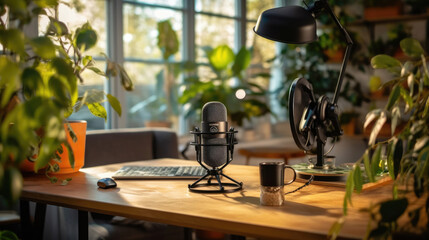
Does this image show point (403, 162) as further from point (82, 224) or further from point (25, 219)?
point (25, 219)

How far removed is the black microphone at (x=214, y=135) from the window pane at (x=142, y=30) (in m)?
3.32

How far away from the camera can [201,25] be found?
227 inches

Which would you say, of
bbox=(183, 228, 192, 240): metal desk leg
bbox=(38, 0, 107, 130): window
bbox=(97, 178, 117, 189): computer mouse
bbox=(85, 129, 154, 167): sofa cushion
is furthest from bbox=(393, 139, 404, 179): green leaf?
bbox=(38, 0, 107, 130): window

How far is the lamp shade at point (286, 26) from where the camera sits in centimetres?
166

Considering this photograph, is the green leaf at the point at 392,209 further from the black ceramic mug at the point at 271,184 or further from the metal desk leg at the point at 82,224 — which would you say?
the metal desk leg at the point at 82,224

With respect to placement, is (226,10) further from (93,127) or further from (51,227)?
(51,227)

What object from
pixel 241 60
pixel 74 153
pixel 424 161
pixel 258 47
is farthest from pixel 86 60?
pixel 258 47

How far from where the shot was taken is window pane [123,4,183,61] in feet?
16.1

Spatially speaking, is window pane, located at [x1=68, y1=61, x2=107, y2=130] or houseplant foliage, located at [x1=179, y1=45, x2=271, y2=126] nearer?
window pane, located at [x1=68, y1=61, x2=107, y2=130]

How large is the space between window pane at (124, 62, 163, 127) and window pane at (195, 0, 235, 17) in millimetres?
953

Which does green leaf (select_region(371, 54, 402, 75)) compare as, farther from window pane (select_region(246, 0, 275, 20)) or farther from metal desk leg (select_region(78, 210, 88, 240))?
window pane (select_region(246, 0, 275, 20))

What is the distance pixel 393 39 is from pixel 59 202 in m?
4.38

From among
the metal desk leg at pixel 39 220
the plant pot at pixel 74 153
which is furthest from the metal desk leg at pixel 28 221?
the plant pot at pixel 74 153

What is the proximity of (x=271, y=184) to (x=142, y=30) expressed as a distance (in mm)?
3899
